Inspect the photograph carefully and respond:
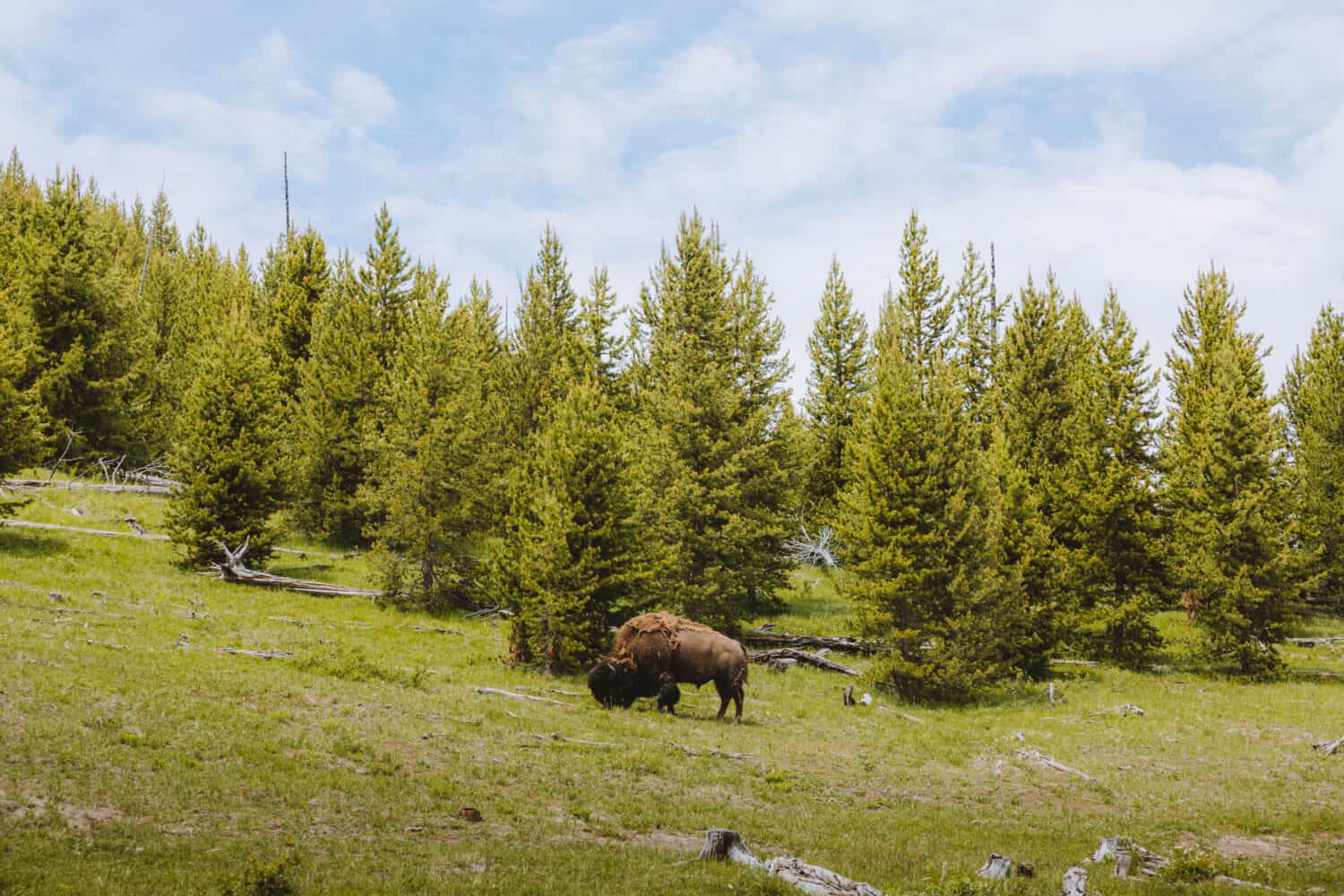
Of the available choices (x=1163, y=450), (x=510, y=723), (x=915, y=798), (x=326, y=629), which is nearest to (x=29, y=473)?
(x=326, y=629)

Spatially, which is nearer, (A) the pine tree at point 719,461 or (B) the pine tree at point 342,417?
(A) the pine tree at point 719,461

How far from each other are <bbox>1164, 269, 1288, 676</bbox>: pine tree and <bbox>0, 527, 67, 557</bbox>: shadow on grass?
4743 centimetres

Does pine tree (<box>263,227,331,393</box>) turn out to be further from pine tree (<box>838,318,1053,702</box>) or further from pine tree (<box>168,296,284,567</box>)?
pine tree (<box>838,318,1053,702</box>)

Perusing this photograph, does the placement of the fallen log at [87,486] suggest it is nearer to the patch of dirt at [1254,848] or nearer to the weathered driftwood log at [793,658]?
the weathered driftwood log at [793,658]

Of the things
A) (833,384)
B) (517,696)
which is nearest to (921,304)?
(833,384)

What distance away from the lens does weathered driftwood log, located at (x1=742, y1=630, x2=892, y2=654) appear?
127 feet

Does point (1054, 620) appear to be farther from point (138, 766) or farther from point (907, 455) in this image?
point (138, 766)

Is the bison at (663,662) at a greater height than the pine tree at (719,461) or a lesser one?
lesser

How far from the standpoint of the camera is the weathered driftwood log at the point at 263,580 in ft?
116

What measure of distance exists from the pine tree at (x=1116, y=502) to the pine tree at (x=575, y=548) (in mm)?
23882

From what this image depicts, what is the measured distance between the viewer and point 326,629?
97.2ft

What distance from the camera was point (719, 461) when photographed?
40938 mm

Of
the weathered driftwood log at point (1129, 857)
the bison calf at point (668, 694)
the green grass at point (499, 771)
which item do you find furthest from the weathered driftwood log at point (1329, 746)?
the bison calf at point (668, 694)

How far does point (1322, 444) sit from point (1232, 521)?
19444 mm
